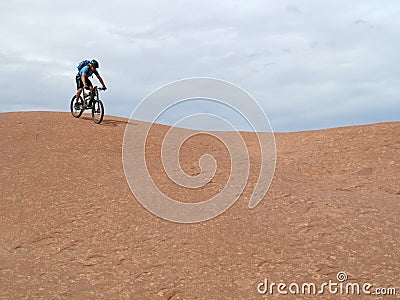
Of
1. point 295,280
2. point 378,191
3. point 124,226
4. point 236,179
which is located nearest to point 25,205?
point 124,226

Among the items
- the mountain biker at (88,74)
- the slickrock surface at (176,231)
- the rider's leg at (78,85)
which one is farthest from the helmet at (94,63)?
the slickrock surface at (176,231)

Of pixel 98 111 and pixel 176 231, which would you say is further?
pixel 98 111

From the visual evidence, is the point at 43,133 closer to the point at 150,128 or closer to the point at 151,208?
the point at 150,128

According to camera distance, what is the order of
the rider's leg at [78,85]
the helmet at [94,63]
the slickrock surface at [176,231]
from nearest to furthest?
the slickrock surface at [176,231] < the helmet at [94,63] < the rider's leg at [78,85]

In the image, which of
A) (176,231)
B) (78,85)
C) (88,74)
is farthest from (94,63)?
(176,231)

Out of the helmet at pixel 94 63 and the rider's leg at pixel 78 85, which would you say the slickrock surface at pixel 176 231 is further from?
the helmet at pixel 94 63

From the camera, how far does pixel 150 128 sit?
17703 mm

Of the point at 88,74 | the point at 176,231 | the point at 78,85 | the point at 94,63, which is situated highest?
the point at 94,63

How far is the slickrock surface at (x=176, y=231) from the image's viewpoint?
273 inches

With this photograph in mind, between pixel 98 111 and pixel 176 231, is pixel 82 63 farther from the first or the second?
pixel 176 231

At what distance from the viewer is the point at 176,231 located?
340 inches

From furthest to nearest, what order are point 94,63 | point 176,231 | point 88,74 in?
point 88,74, point 94,63, point 176,231

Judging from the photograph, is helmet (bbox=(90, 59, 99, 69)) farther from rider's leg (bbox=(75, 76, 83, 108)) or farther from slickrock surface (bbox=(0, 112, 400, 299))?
slickrock surface (bbox=(0, 112, 400, 299))

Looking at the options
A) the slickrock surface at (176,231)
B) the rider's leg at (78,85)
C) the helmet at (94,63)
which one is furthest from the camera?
the rider's leg at (78,85)
